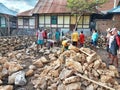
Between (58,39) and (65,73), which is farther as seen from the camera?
(58,39)

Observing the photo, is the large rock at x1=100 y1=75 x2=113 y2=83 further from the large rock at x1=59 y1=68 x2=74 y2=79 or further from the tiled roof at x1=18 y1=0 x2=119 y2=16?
the tiled roof at x1=18 y1=0 x2=119 y2=16

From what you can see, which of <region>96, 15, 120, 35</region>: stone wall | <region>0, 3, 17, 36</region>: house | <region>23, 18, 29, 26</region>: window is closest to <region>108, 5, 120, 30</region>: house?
<region>96, 15, 120, 35</region>: stone wall

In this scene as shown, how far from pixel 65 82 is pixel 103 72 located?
5.57ft

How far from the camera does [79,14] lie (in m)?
25.5

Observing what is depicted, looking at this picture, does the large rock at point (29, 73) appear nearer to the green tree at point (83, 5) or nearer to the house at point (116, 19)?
the house at point (116, 19)

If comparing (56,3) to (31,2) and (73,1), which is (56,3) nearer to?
(73,1)

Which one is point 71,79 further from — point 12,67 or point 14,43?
point 14,43

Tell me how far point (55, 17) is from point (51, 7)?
1.38m

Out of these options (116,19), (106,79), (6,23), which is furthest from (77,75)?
(6,23)

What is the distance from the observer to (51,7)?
28.2 metres

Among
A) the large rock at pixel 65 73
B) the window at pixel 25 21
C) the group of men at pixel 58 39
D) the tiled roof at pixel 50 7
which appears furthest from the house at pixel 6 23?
the large rock at pixel 65 73

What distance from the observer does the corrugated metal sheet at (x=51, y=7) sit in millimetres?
27409

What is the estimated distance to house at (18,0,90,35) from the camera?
27.1 meters

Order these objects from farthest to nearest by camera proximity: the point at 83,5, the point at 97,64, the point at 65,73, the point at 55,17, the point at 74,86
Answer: the point at 55,17, the point at 83,5, the point at 97,64, the point at 65,73, the point at 74,86
